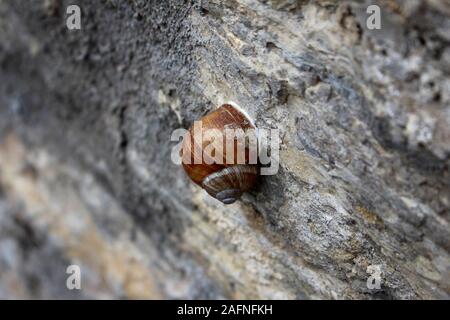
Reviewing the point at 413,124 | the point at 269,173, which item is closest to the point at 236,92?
the point at 269,173

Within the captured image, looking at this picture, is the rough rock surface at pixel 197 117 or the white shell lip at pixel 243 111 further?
the white shell lip at pixel 243 111

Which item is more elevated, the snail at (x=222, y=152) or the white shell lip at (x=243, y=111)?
the white shell lip at (x=243, y=111)

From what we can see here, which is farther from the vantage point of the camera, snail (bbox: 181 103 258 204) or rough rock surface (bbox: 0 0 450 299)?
snail (bbox: 181 103 258 204)

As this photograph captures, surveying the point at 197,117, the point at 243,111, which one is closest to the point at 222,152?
the point at 243,111

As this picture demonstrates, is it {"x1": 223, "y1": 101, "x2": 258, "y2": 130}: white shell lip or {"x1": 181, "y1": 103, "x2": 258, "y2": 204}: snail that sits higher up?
{"x1": 223, "y1": 101, "x2": 258, "y2": 130}: white shell lip

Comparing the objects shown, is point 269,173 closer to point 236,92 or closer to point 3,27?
point 236,92
